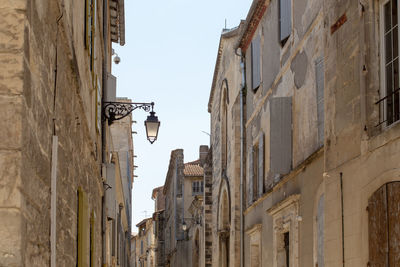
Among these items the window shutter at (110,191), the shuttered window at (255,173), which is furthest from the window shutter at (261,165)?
the window shutter at (110,191)

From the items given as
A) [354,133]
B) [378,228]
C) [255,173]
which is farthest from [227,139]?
[378,228]

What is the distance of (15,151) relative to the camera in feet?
11.7

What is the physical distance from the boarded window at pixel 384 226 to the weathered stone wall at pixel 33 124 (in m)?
3.20

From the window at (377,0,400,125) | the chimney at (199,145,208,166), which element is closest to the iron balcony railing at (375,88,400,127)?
the window at (377,0,400,125)

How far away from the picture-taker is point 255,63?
18641 mm

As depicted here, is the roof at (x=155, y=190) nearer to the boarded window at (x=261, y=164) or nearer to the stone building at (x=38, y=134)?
the boarded window at (x=261, y=164)

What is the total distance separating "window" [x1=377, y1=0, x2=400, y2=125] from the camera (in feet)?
25.5

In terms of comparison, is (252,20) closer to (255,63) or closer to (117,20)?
(255,63)

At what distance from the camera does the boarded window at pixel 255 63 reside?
18094mm

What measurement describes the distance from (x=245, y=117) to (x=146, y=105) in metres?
5.85

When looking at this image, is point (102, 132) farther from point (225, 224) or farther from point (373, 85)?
point (225, 224)

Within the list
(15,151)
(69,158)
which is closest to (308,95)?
(69,158)

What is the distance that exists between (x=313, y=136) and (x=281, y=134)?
6.77ft

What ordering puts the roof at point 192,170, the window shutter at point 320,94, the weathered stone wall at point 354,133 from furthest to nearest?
the roof at point 192,170, the window shutter at point 320,94, the weathered stone wall at point 354,133
